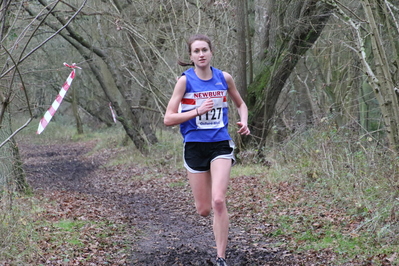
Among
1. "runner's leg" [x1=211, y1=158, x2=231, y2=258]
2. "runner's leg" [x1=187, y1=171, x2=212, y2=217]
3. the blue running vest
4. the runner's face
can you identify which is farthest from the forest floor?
the runner's face

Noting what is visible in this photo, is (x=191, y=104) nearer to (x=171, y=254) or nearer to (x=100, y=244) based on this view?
(x=171, y=254)

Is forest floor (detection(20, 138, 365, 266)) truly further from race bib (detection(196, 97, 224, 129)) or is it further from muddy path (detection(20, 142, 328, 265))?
race bib (detection(196, 97, 224, 129))

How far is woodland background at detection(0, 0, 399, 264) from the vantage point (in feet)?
23.6

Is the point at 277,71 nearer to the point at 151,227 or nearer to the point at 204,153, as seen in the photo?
the point at 151,227

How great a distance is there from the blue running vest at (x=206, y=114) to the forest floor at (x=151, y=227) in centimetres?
138

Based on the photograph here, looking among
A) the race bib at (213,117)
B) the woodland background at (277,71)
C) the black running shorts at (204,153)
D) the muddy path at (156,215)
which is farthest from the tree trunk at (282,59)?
the black running shorts at (204,153)

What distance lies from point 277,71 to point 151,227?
597 cm

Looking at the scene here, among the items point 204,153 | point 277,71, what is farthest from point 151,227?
point 277,71

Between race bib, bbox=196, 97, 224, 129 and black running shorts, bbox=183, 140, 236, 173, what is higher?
race bib, bbox=196, 97, 224, 129

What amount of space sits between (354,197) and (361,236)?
1.46m

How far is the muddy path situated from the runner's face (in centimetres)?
211

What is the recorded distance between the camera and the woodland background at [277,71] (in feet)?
23.6

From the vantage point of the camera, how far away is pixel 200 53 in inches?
203

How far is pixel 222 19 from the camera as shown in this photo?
13234mm
